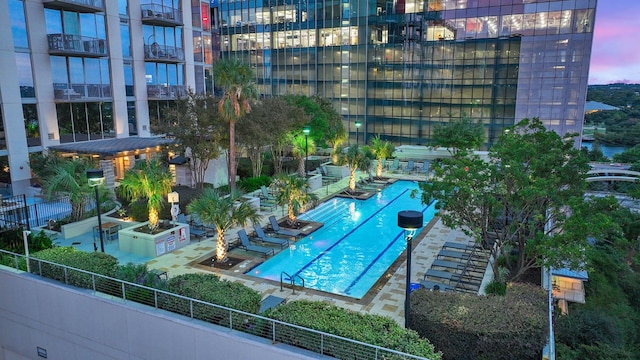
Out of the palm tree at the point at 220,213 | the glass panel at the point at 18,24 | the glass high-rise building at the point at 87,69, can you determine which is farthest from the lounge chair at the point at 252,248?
the glass panel at the point at 18,24

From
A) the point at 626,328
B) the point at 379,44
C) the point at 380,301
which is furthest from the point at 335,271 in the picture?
the point at 379,44

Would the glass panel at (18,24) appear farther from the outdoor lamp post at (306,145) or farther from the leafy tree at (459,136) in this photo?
the leafy tree at (459,136)

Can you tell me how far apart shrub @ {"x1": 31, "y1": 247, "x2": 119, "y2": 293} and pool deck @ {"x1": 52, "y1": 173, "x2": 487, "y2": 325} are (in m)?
3.72

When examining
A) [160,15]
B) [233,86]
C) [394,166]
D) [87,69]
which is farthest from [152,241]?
[394,166]

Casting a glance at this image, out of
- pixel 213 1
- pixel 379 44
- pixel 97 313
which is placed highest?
pixel 213 1

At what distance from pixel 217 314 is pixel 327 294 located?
5.39 metres

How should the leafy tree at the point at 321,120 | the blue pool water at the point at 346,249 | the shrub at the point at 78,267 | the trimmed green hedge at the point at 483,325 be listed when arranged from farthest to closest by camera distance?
1. the leafy tree at the point at 321,120
2. the blue pool water at the point at 346,249
3. the shrub at the point at 78,267
4. the trimmed green hedge at the point at 483,325

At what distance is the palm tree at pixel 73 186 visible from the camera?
17.6m

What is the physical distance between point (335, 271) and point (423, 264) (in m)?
3.23

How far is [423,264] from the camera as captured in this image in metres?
16.1

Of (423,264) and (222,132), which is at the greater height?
(222,132)

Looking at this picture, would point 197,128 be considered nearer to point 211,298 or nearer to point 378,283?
point 378,283

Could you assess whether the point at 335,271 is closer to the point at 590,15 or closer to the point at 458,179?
the point at 458,179

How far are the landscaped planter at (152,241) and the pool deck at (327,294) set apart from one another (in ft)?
0.80
